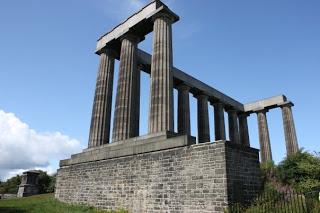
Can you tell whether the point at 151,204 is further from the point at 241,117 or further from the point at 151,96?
the point at 241,117

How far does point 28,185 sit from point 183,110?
904 inches

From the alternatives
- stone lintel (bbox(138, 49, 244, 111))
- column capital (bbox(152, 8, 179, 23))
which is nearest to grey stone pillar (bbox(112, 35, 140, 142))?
column capital (bbox(152, 8, 179, 23))

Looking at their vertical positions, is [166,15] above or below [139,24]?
below

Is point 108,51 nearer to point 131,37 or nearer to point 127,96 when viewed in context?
point 131,37

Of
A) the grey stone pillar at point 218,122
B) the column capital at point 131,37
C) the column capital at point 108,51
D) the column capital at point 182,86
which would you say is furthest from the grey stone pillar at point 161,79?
the grey stone pillar at point 218,122

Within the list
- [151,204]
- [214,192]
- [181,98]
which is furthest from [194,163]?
[181,98]

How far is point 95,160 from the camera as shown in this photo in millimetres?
20203

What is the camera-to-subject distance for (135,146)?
1752 centimetres

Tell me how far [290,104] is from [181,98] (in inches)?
675

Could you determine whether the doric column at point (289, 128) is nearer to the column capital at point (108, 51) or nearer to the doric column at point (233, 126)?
the doric column at point (233, 126)

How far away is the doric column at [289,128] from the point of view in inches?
1510

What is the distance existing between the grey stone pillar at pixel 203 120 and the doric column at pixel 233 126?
7247 mm

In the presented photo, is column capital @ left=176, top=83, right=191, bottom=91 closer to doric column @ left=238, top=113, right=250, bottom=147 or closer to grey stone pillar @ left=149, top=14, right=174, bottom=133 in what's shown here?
grey stone pillar @ left=149, top=14, right=174, bottom=133

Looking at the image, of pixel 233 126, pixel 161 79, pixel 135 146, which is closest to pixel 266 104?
pixel 233 126
